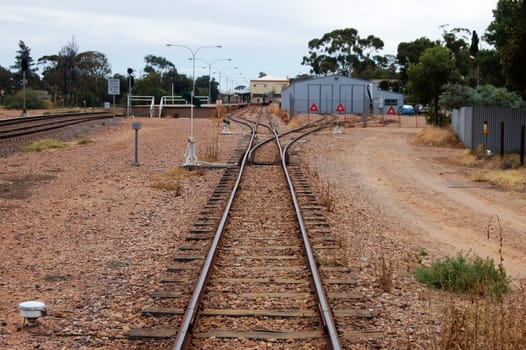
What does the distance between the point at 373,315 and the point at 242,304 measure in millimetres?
1390

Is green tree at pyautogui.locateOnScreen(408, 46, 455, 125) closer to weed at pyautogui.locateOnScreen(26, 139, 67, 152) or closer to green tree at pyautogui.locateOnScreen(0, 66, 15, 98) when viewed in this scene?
weed at pyautogui.locateOnScreen(26, 139, 67, 152)

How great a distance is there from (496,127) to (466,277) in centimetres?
1963

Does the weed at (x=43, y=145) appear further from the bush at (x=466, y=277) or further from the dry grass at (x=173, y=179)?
the bush at (x=466, y=277)

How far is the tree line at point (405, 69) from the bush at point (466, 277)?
54.0ft

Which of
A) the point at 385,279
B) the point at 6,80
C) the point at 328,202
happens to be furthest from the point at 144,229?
the point at 6,80

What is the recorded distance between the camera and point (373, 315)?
6.94 metres

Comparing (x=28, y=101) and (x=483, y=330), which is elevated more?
(x=28, y=101)

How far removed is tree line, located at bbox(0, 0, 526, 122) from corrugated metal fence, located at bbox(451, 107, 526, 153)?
0.96 meters

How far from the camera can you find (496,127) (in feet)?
86.8

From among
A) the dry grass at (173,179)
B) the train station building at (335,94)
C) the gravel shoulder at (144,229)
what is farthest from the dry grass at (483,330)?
the train station building at (335,94)

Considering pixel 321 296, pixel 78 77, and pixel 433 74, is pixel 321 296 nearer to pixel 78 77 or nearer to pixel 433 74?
pixel 433 74

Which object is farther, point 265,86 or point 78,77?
point 265,86

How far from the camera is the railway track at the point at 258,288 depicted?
629 cm

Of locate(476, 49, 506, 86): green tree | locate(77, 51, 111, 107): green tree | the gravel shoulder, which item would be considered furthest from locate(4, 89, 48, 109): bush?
the gravel shoulder
